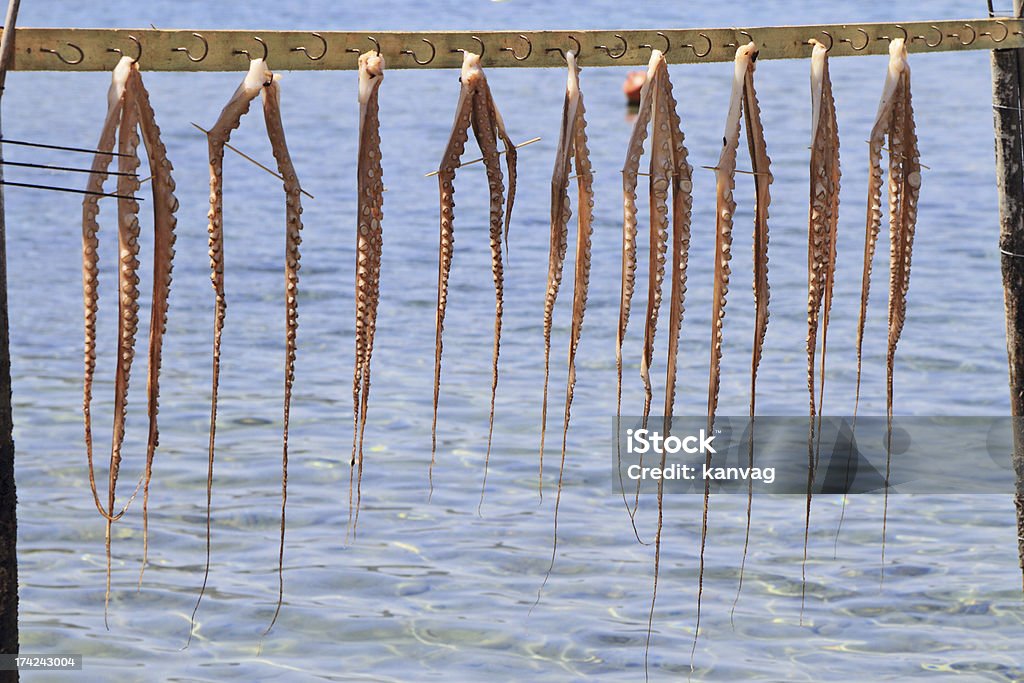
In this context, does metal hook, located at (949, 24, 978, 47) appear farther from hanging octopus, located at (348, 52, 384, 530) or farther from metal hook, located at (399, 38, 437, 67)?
hanging octopus, located at (348, 52, 384, 530)

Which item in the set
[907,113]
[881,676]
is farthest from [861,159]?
[907,113]

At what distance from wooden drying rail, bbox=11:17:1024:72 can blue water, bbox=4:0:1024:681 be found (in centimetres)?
477

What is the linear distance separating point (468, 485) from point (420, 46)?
760 centimetres

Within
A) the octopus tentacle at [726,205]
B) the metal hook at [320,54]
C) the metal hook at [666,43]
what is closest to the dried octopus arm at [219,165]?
the metal hook at [320,54]

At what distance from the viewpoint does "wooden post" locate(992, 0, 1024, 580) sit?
22.4ft

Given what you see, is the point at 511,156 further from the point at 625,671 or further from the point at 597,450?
the point at 597,450

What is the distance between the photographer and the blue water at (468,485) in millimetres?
9195

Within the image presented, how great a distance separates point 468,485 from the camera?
11961 mm

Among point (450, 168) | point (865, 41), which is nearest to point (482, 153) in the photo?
point (450, 168)

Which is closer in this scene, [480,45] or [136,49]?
[136,49]

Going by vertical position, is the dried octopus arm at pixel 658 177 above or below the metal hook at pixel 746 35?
below

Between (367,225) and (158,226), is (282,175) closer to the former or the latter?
(367,225)

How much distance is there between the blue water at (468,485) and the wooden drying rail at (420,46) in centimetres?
477

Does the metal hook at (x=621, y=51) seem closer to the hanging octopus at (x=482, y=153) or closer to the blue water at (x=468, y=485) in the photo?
the hanging octopus at (x=482, y=153)
